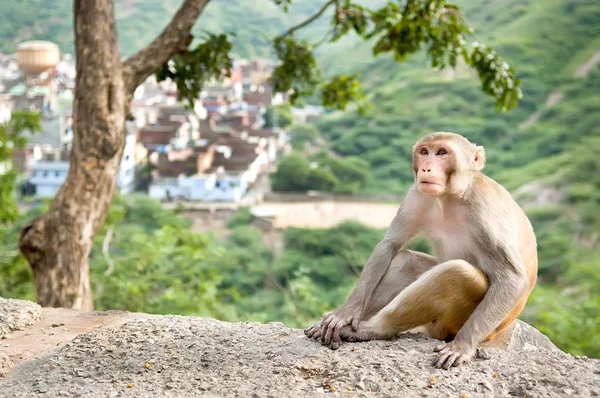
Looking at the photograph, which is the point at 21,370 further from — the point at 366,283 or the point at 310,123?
the point at 310,123

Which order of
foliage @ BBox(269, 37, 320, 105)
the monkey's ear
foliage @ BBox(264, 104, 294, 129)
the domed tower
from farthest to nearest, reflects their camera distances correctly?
foliage @ BBox(264, 104, 294, 129)
the domed tower
foliage @ BBox(269, 37, 320, 105)
the monkey's ear

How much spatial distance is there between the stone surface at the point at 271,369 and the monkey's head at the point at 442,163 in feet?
2.35

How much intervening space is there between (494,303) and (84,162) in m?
3.44

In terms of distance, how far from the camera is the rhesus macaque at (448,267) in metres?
3.18

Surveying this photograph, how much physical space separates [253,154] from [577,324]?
37.4ft

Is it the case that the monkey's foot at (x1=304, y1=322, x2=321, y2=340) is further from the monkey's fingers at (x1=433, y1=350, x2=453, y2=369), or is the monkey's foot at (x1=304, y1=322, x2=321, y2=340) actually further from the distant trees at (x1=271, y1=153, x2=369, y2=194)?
the distant trees at (x1=271, y1=153, x2=369, y2=194)

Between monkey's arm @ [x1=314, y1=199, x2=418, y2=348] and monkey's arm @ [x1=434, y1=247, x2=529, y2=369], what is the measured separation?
43 centimetres

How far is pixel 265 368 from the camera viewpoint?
3129 millimetres

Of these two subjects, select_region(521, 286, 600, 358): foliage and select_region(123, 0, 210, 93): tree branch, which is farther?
select_region(521, 286, 600, 358): foliage

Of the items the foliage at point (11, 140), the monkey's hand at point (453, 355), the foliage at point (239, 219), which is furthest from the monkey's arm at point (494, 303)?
the foliage at point (239, 219)

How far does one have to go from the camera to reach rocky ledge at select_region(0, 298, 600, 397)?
2934mm

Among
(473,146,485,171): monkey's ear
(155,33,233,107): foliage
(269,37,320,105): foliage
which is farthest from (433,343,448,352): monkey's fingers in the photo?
(269,37,320,105): foliage

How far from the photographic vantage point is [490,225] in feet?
10.7

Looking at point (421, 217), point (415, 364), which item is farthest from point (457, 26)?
point (415, 364)
